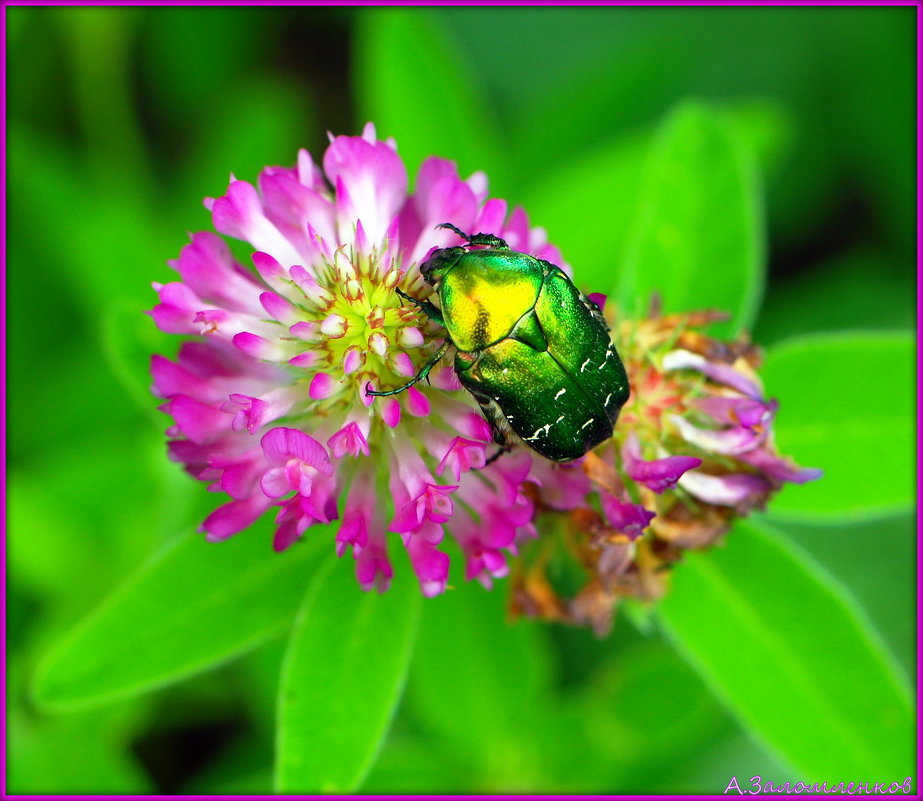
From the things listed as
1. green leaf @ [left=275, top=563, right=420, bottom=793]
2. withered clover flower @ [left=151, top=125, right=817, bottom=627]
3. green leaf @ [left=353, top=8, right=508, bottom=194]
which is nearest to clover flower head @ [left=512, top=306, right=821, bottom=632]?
withered clover flower @ [left=151, top=125, right=817, bottom=627]

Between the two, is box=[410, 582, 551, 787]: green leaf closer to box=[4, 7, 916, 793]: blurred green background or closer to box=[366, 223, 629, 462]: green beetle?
box=[4, 7, 916, 793]: blurred green background

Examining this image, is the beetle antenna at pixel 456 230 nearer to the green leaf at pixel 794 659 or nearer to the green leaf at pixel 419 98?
the green leaf at pixel 794 659

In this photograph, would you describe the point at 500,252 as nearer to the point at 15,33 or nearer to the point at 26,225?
the point at 26,225

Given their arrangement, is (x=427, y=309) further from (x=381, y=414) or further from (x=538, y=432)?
(x=538, y=432)

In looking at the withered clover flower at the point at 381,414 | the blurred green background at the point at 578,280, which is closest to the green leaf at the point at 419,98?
the blurred green background at the point at 578,280

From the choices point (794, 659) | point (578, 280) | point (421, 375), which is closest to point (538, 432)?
point (421, 375)

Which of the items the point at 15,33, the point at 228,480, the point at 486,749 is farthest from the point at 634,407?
the point at 15,33
